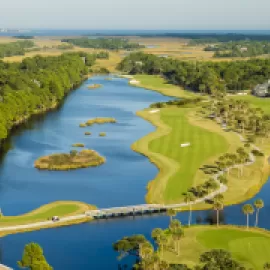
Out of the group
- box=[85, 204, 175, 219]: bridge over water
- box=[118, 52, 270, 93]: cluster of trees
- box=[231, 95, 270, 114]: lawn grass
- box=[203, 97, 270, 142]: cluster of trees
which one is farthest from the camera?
box=[118, 52, 270, 93]: cluster of trees

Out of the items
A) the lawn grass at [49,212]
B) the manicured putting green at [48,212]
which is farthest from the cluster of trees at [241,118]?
the manicured putting green at [48,212]

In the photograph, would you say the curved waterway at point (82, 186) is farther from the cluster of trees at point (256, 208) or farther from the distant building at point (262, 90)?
the distant building at point (262, 90)

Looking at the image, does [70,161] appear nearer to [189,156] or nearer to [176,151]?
[176,151]

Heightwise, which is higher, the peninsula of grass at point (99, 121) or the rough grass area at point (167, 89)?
the rough grass area at point (167, 89)

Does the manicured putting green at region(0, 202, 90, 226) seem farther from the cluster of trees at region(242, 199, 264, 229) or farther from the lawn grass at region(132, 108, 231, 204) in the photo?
the cluster of trees at region(242, 199, 264, 229)

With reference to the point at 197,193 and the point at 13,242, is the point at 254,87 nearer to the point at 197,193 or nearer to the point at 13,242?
the point at 197,193

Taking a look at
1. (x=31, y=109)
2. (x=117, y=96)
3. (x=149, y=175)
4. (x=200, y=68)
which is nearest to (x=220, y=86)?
(x=200, y=68)

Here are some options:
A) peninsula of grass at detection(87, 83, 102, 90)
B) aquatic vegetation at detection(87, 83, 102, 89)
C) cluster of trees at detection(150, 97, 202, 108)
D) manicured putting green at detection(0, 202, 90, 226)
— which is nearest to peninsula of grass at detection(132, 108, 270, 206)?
manicured putting green at detection(0, 202, 90, 226)
